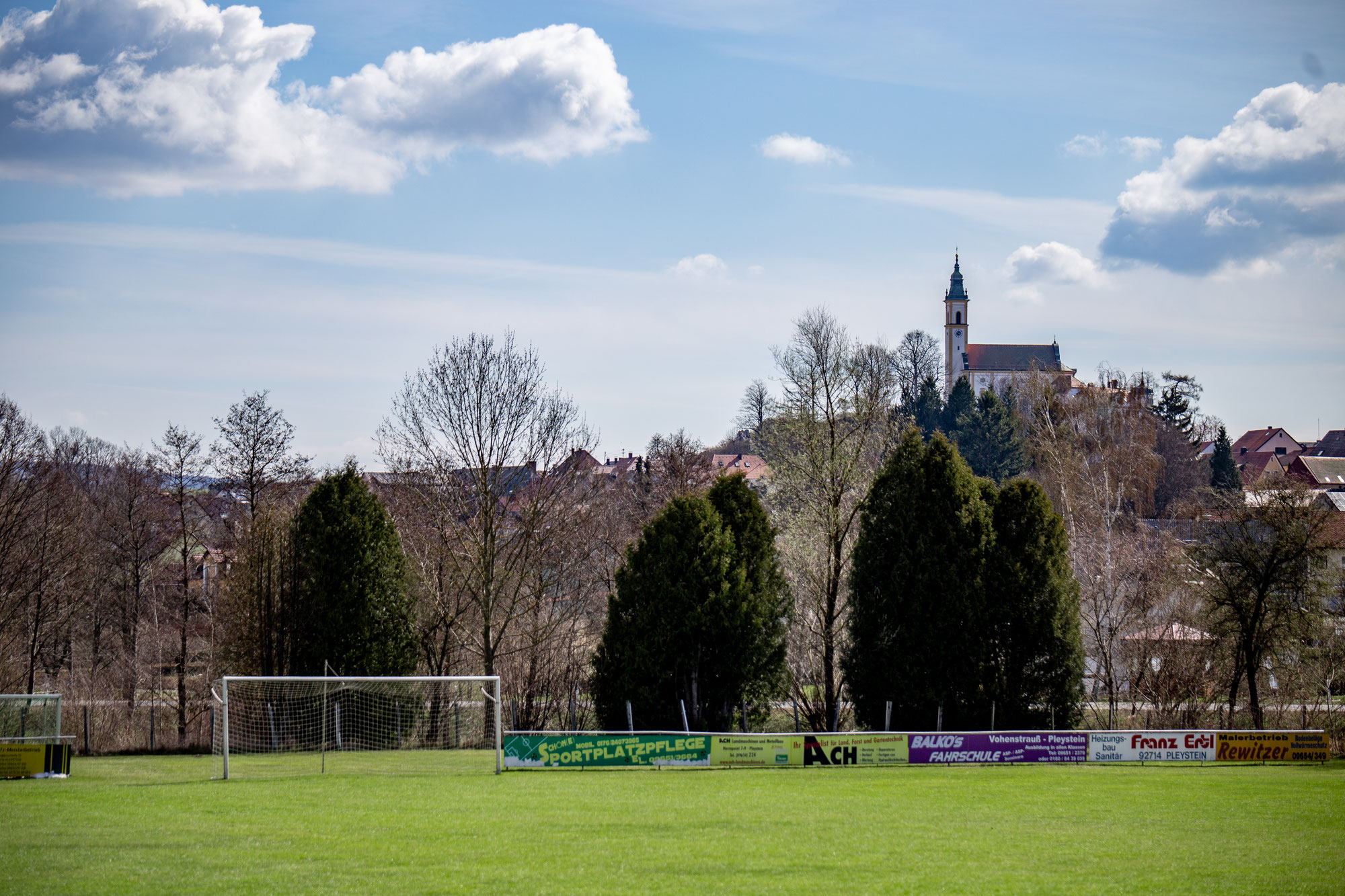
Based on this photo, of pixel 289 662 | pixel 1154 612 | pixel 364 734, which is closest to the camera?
pixel 364 734

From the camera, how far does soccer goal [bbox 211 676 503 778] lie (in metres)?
26.9

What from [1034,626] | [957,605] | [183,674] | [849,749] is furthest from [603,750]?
[183,674]

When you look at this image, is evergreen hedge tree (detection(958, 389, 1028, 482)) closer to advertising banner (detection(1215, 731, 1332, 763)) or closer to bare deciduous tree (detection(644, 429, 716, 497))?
bare deciduous tree (detection(644, 429, 716, 497))

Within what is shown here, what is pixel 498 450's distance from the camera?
1369 inches

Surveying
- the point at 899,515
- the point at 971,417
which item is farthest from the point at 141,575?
the point at 971,417

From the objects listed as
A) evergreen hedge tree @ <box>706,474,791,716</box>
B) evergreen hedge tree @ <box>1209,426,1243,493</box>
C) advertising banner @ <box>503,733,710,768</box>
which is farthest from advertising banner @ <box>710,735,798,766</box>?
evergreen hedge tree @ <box>1209,426,1243,493</box>

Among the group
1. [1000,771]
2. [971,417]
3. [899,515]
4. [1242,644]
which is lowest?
[1000,771]

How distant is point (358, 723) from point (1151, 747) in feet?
70.3

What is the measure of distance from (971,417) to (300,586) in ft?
209

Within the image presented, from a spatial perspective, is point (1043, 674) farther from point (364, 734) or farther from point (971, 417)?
point (971, 417)

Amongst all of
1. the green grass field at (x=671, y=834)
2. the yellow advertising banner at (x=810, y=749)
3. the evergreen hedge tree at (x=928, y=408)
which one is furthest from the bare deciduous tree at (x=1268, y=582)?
the evergreen hedge tree at (x=928, y=408)

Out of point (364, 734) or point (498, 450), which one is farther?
point (498, 450)

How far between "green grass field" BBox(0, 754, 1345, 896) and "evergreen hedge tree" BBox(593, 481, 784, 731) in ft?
18.1

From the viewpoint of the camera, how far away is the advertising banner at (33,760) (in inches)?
881
